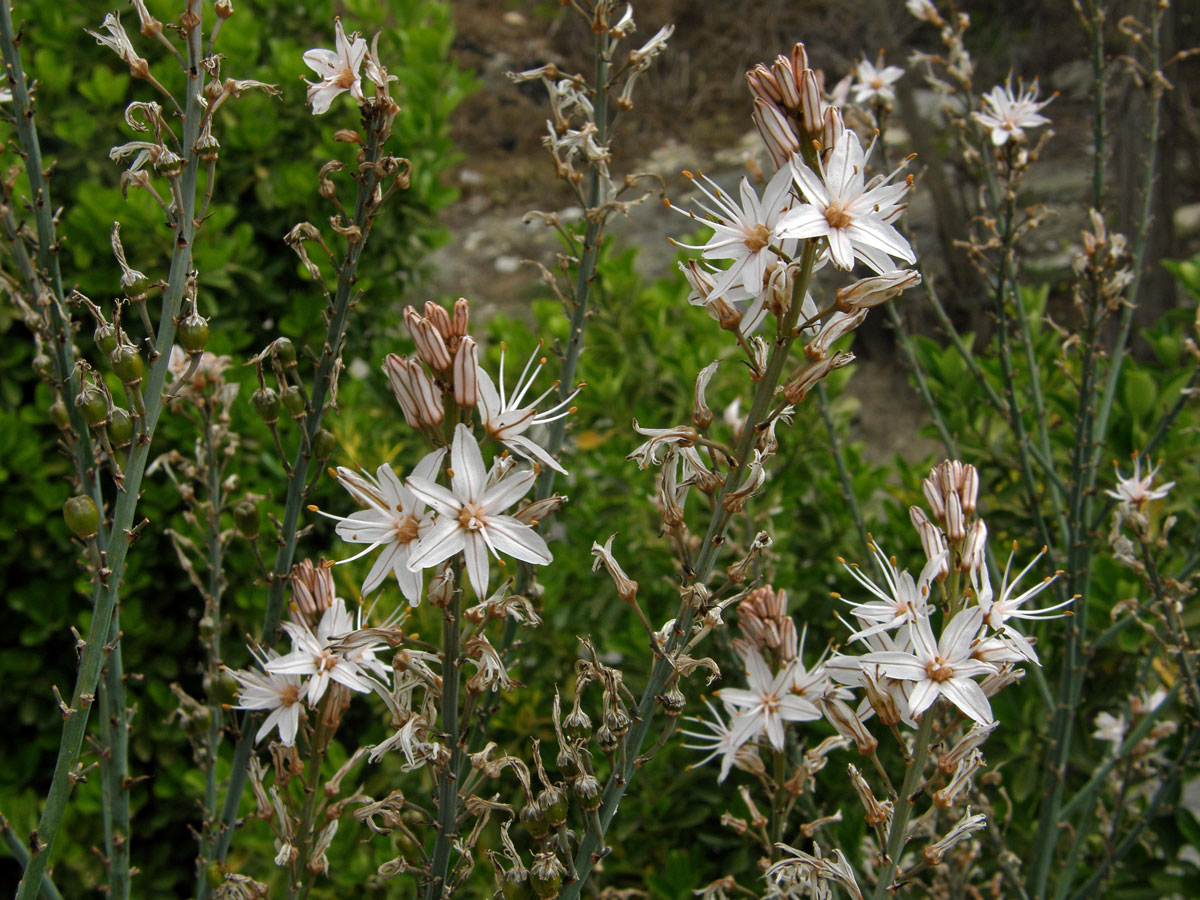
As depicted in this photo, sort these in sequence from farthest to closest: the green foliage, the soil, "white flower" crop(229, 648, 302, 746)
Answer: the soil < the green foliage < "white flower" crop(229, 648, 302, 746)

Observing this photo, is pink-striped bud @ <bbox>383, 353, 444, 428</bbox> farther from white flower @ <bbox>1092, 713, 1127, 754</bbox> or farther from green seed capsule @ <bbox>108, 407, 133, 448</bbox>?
white flower @ <bbox>1092, 713, 1127, 754</bbox>

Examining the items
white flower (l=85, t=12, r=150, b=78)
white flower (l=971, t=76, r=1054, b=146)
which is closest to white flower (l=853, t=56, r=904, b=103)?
white flower (l=971, t=76, r=1054, b=146)

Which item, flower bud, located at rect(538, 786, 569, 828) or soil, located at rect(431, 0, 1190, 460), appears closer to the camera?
flower bud, located at rect(538, 786, 569, 828)

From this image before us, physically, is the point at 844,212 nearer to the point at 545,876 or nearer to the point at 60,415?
the point at 545,876

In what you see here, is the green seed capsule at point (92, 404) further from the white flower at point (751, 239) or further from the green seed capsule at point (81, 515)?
the white flower at point (751, 239)

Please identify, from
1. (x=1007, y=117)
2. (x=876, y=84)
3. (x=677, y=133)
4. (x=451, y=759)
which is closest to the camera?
(x=451, y=759)

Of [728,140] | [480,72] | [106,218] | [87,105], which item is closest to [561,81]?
[106,218]

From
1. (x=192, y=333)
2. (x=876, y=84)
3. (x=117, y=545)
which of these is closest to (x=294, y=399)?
(x=192, y=333)
